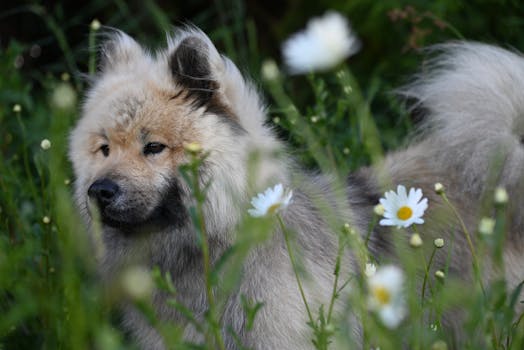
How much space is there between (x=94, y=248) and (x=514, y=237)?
5.01 feet

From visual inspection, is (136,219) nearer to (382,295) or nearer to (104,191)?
(104,191)

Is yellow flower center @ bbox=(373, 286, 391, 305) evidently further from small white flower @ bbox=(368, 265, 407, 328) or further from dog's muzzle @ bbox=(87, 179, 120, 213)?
dog's muzzle @ bbox=(87, 179, 120, 213)

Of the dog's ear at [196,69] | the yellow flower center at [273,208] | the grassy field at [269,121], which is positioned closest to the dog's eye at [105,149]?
the grassy field at [269,121]

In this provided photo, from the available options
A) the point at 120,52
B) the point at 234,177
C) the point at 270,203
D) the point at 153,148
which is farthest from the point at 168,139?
the point at 270,203

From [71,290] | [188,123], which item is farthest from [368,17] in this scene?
[71,290]

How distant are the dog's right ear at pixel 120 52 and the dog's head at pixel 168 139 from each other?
226 millimetres

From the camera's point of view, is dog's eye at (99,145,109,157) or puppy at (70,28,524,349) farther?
dog's eye at (99,145,109,157)

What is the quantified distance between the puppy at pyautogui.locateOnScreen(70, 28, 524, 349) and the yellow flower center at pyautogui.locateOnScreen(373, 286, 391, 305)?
0.83 meters

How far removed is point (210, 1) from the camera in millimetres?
5574

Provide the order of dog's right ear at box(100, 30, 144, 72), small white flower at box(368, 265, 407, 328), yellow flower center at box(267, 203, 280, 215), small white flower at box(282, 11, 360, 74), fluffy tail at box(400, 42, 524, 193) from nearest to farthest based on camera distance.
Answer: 1. small white flower at box(368, 265, 407, 328)
2. small white flower at box(282, 11, 360, 74)
3. yellow flower center at box(267, 203, 280, 215)
4. fluffy tail at box(400, 42, 524, 193)
5. dog's right ear at box(100, 30, 144, 72)

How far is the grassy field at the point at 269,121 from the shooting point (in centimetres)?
157

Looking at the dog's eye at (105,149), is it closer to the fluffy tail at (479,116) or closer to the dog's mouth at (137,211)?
the dog's mouth at (137,211)

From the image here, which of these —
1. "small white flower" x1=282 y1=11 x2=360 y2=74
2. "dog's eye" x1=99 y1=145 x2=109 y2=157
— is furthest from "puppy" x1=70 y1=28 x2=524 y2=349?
"small white flower" x1=282 y1=11 x2=360 y2=74

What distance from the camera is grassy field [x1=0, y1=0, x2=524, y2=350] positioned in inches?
61.8
